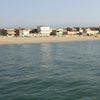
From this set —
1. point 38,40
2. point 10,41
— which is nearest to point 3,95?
point 10,41

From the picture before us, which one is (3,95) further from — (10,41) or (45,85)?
(10,41)

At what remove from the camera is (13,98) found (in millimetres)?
12578

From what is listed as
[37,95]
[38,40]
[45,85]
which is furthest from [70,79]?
[38,40]

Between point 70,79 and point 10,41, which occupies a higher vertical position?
point 70,79

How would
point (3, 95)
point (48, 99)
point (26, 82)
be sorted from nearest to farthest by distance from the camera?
1. point (48, 99)
2. point (3, 95)
3. point (26, 82)

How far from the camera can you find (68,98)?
12.5 metres

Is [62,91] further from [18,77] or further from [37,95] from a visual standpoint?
[18,77]

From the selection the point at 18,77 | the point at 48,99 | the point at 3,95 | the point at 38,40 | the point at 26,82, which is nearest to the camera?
the point at 48,99

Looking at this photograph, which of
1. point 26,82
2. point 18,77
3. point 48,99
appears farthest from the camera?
point 18,77

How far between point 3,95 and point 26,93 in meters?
1.07

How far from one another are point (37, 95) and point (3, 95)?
156 cm

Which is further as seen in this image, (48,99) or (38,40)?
(38,40)

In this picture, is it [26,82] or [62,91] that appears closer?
[62,91]

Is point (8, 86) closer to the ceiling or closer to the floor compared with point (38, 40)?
closer to the ceiling
